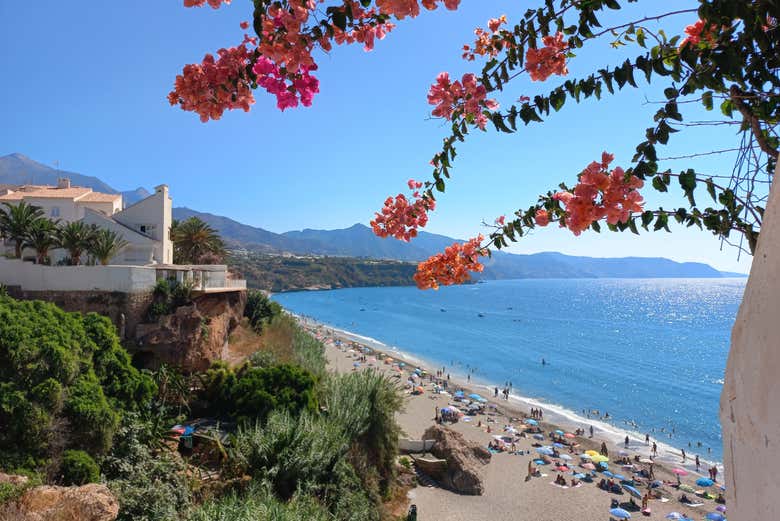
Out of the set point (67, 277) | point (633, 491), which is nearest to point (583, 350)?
point (633, 491)

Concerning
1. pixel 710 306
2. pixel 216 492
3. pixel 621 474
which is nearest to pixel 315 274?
pixel 710 306

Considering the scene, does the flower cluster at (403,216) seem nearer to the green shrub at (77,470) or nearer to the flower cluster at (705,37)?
the flower cluster at (705,37)

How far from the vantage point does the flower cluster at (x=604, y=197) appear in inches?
67.2

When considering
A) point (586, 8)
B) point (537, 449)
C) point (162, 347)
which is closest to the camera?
point (586, 8)

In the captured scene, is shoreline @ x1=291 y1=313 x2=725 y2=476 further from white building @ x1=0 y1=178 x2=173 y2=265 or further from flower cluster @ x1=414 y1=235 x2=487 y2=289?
white building @ x1=0 y1=178 x2=173 y2=265

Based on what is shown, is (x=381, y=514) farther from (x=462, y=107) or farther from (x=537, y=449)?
(x=537, y=449)

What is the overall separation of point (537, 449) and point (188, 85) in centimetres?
2543

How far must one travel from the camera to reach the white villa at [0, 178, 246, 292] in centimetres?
1470

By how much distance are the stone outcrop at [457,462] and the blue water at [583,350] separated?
57.8 feet

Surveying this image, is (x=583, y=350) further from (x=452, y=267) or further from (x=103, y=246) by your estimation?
(x=452, y=267)

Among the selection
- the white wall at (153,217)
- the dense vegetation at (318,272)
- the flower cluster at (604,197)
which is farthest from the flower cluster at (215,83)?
the dense vegetation at (318,272)

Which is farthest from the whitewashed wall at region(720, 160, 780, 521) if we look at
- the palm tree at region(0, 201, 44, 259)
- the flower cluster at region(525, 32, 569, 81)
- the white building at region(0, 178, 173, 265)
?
the white building at region(0, 178, 173, 265)

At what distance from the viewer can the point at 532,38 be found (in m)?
2.17

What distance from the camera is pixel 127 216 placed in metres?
21.9
